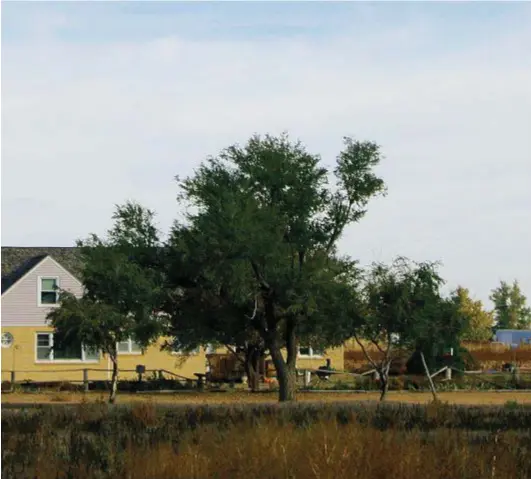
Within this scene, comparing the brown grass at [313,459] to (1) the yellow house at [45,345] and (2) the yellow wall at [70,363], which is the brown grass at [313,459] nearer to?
(2) the yellow wall at [70,363]

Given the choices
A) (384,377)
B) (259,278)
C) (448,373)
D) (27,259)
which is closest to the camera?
(384,377)

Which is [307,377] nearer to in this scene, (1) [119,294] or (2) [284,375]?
(2) [284,375]

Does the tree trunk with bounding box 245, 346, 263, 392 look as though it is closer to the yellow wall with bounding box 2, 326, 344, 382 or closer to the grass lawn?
the grass lawn

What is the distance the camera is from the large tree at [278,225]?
42594 mm

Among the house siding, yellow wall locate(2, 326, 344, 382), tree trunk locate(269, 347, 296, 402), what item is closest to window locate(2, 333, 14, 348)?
yellow wall locate(2, 326, 344, 382)

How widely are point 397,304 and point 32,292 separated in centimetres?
2771

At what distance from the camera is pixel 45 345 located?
217 ft

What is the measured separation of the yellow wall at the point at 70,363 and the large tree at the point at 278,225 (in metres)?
17.4

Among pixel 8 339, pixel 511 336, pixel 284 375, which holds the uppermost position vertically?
pixel 511 336

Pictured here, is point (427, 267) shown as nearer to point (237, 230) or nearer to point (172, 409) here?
point (237, 230)

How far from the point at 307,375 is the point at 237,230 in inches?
670

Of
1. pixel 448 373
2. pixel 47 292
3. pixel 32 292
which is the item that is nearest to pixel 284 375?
pixel 448 373

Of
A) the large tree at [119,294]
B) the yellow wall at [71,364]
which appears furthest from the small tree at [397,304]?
the yellow wall at [71,364]

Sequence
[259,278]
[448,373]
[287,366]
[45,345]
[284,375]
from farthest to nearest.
→ [45,345], [448,373], [287,366], [284,375], [259,278]
